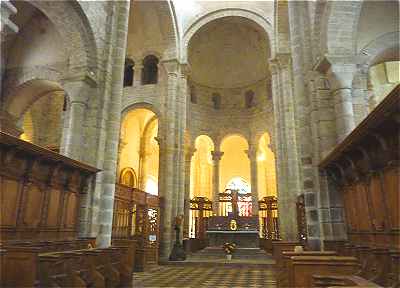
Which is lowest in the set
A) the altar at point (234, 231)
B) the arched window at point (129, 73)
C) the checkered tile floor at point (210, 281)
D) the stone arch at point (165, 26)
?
the checkered tile floor at point (210, 281)

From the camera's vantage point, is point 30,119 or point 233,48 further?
point 233,48

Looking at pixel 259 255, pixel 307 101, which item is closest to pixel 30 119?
pixel 259 255

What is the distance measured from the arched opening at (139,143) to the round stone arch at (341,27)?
605 inches

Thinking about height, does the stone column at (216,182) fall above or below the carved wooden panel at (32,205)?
Answer: above

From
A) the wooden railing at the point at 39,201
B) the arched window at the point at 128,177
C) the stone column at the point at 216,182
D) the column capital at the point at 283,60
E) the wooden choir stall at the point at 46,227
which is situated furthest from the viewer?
the arched window at the point at 128,177

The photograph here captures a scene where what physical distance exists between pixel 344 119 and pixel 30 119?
15.4 meters

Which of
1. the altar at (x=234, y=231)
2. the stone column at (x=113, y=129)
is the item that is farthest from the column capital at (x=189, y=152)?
the stone column at (x=113, y=129)

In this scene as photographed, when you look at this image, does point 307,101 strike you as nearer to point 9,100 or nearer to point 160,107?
point 160,107

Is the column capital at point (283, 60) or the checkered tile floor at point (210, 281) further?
the column capital at point (283, 60)

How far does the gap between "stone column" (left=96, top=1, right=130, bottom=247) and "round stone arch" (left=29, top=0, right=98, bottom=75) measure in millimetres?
728

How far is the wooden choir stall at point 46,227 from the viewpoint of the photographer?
5.12 m

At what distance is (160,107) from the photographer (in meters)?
17.8

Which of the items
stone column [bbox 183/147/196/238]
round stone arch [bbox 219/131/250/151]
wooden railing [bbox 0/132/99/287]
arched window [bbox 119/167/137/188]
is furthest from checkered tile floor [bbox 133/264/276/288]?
round stone arch [bbox 219/131/250/151]

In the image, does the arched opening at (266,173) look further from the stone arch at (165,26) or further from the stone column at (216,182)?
the stone arch at (165,26)
